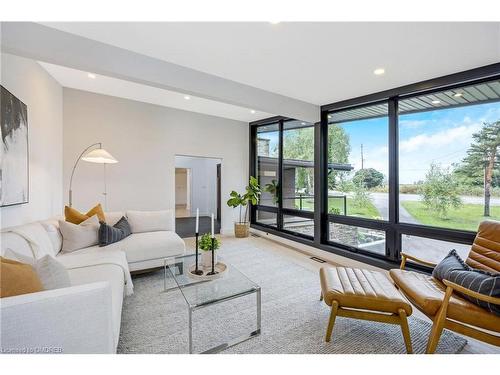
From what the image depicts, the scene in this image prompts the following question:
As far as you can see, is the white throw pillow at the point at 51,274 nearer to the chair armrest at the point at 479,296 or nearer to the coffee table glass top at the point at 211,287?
the coffee table glass top at the point at 211,287

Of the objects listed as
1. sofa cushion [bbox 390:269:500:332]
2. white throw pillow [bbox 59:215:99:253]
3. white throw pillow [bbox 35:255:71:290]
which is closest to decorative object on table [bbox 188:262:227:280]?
white throw pillow [bbox 35:255:71:290]

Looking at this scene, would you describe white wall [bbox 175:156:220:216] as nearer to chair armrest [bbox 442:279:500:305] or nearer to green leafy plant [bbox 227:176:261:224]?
green leafy plant [bbox 227:176:261:224]

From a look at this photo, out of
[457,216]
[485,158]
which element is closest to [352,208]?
[457,216]

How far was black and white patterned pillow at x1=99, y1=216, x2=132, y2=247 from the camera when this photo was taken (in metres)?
2.93

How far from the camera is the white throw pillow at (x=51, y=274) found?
1418 millimetres

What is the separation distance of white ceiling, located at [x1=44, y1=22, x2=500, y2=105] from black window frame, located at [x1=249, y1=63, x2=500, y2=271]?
0.16 m

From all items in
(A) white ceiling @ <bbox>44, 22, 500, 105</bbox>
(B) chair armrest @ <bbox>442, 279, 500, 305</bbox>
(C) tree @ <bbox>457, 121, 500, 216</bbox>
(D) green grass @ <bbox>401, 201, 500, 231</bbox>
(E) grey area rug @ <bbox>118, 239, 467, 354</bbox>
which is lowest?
(E) grey area rug @ <bbox>118, 239, 467, 354</bbox>

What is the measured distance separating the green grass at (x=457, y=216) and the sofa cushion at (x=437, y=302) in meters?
1.09

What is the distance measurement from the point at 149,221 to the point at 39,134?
1.81 metres

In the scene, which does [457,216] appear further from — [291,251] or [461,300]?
[291,251]

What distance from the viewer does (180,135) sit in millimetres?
5008

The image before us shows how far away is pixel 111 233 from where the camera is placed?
9.84 feet
